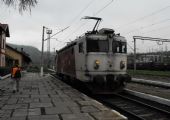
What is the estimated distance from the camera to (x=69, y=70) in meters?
22.2

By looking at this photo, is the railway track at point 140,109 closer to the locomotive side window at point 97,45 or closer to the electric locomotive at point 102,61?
the electric locomotive at point 102,61

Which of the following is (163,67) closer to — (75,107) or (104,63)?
(104,63)

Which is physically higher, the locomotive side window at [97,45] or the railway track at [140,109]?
the locomotive side window at [97,45]

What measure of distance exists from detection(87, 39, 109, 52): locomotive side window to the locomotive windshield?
0.40m

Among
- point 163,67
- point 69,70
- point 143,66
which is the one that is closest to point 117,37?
point 69,70

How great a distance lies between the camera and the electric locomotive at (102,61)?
651 inches

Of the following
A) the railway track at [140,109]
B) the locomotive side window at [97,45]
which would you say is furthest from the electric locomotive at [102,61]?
the railway track at [140,109]

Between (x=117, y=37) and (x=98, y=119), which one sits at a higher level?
(x=117, y=37)

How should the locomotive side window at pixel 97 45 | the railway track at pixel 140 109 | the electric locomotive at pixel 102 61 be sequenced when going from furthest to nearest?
the locomotive side window at pixel 97 45 → the electric locomotive at pixel 102 61 → the railway track at pixel 140 109

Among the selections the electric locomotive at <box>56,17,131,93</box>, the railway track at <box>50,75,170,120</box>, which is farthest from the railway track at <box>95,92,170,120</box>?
the electric locomotive at <box>56,17,131,93</box>

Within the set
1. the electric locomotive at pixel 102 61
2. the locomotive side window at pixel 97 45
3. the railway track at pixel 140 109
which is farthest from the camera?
the locomotive side window at pixel 97 45

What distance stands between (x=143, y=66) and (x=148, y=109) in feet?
161

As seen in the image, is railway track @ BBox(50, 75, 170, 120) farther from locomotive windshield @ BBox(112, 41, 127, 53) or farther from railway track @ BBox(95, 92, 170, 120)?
locomotive windshield @ BBox(112, 41, 127, 53)

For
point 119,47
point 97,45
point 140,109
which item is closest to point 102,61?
point 97,45
